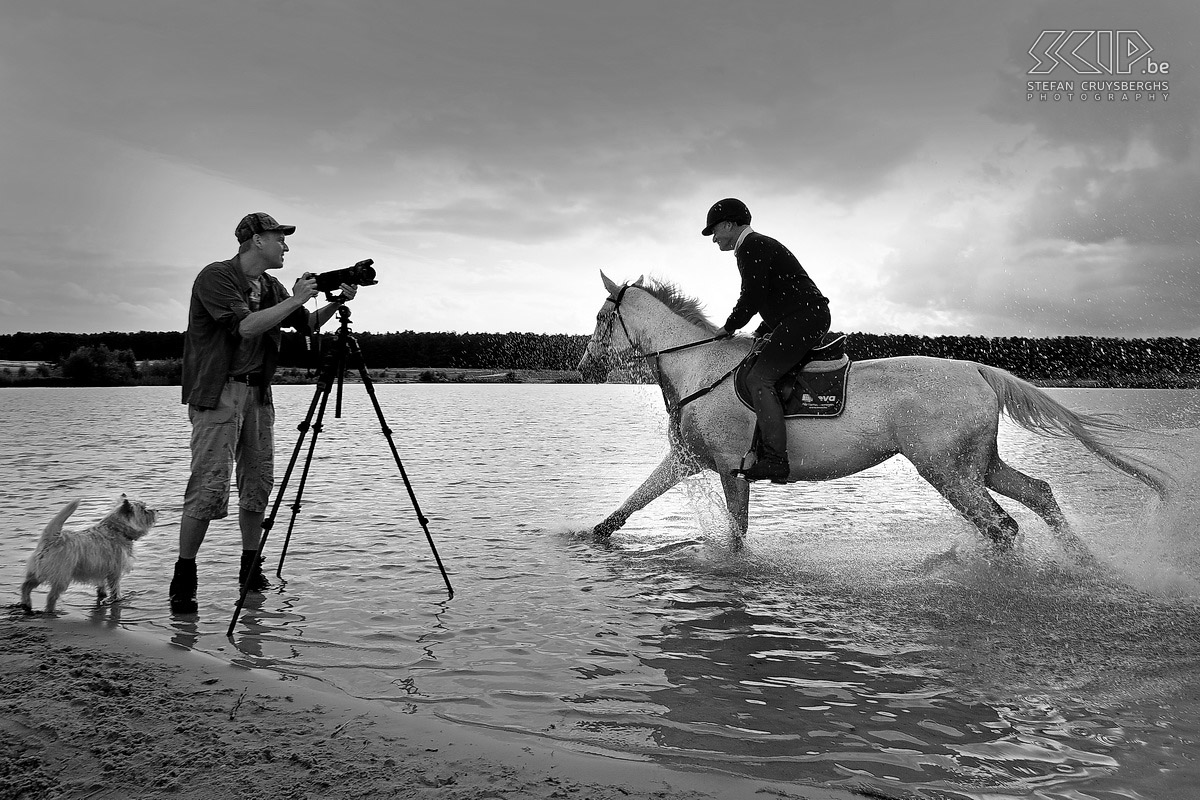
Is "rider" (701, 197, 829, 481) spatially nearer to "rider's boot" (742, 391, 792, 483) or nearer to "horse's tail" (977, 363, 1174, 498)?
"rider's boot" (742, 391, 792, 483)

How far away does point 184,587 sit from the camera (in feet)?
18.2

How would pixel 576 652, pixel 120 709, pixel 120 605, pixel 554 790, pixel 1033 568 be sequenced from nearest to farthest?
1. pixel 554 790
2. pixel 120 709
3. pixel 576 652
4. pixel 120 605
5. pixel 1033 568

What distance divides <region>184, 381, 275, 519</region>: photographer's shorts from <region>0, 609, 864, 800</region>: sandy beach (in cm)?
158

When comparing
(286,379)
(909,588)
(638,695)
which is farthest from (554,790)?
(286,379)

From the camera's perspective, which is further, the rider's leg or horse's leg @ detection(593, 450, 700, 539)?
horse's leg @ detection(593, 450, 700, 539)

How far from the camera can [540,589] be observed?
20.3ft

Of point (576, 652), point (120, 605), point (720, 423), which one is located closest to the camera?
point (576, 652)

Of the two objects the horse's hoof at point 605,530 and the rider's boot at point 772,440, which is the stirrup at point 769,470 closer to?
the rider's boot at point 772,440

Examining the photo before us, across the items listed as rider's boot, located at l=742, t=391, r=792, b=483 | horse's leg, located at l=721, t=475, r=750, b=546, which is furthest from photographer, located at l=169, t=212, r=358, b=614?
horse's leg, located at l=721, t=475, r=750, b=546

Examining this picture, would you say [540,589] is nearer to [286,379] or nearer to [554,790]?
[554,790]

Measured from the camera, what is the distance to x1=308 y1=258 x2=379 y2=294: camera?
213 inches

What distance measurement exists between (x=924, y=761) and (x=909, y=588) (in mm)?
3231

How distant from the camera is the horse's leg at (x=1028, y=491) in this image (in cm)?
654

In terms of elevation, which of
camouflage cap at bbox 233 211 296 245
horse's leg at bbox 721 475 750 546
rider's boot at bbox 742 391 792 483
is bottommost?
horse's leg at bbox 721 475 750 546
